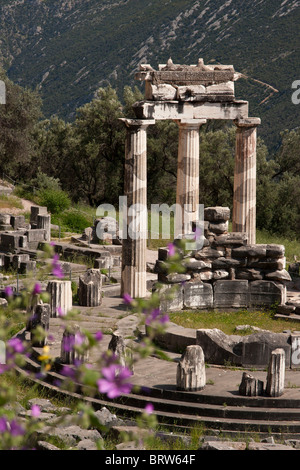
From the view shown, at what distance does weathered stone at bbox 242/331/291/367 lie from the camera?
46.5 ft

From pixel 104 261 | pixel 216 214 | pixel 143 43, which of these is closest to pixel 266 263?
pixel 216 214

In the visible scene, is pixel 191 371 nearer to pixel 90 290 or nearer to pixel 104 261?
pixel 90 290

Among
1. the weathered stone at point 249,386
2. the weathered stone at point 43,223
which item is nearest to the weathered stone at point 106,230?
the weathered stone at point 43,223

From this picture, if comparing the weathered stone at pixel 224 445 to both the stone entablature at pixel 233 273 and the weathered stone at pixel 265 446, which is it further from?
the stone entablature at pixel 233 273

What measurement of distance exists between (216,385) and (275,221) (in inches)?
1076

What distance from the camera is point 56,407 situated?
43.8 ft

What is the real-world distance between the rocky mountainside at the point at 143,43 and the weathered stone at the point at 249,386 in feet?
110

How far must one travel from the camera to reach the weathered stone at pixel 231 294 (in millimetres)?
17578

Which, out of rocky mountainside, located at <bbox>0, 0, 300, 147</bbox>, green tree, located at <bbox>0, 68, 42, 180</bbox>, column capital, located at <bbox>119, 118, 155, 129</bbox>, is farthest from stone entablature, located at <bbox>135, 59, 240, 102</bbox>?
rocky mountainside, located at <bbox>0, 0, 300, 147</bbox>

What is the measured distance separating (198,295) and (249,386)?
189 inches

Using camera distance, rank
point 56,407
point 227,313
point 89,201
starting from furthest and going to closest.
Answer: point 89,201, point 227,313, point 56,407

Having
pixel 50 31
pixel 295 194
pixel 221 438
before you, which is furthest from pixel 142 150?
pixel 50 31

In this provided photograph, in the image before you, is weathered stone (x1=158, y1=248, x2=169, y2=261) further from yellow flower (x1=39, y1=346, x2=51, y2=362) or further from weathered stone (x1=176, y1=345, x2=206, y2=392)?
yellow flower (x1=39, y1=346, x2=51, y2=362)

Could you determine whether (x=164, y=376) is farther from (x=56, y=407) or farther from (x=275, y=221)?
(x=275, y=221)
